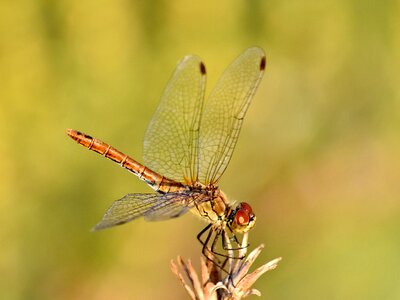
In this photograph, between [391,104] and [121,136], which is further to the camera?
[391,104]

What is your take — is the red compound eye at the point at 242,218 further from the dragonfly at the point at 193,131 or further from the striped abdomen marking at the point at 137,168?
the striped abdomen marking at the point at 137,168

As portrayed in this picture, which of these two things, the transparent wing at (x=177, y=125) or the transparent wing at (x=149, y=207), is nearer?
the transparent wing at (x=149, y=207)

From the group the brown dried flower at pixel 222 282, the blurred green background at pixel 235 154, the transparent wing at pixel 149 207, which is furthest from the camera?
the blurred green background at pixel 235 154

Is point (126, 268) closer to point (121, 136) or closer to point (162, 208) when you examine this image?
point (121, 136)

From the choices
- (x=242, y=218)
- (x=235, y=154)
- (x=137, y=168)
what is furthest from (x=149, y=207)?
(x=235, y=154)

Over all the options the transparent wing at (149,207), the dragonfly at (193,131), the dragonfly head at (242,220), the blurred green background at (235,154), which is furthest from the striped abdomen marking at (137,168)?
the blurred green background at (235,154)

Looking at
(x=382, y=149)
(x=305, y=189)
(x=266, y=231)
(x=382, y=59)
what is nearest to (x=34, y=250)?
(x=266, y=231)
